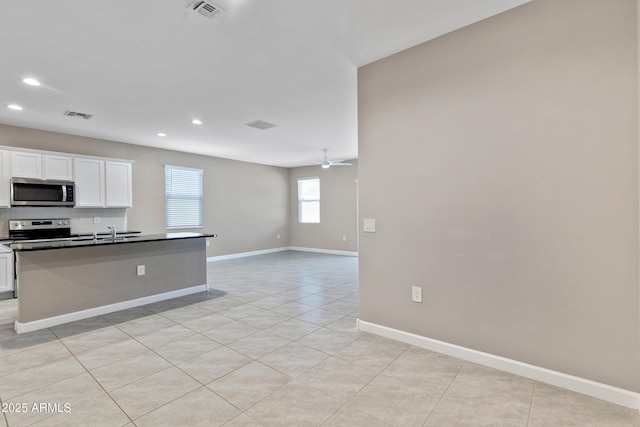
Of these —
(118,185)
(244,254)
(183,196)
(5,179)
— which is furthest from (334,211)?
(5,179)

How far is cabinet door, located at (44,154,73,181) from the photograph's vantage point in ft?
15.6

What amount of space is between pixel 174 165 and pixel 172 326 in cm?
457

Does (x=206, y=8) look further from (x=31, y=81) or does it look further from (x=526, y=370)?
(x=526, y=370)

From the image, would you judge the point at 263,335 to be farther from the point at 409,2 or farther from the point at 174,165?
the point at 174,165

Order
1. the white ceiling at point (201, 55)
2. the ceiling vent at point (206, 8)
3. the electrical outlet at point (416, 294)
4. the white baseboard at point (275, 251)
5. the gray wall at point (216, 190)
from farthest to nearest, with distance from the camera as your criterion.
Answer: the white baseboard at point (275, 251) → the gray wall at point (216, 190) → the electrical outlet at point (416, 294) → the white ceiling at point (201, 55) → the ceiling vent at point (206, 8)

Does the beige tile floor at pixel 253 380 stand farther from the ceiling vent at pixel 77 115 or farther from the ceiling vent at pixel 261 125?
the ceiling vent at pixel 261 125

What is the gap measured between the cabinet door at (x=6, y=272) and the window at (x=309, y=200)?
21.4 feet

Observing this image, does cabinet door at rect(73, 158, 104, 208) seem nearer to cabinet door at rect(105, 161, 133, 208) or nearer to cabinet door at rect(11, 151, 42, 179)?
cabinet door at rect(105, 161, 133, 208)

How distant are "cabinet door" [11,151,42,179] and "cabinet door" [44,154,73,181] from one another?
0.08m

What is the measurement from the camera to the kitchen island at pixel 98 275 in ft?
10.2

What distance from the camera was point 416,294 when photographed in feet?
8.84

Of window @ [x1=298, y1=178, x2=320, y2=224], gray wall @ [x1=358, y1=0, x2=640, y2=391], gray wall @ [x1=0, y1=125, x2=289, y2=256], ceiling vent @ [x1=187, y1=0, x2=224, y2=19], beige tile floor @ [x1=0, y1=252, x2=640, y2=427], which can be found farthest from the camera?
window @ [x1=298, y1=178, x2=320, y2=224]

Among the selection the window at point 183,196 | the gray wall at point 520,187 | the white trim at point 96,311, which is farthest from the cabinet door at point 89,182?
the gray wall at point 520,187

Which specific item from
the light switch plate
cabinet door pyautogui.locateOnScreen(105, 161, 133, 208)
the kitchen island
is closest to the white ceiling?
cabinet door pyautogui.locateOnScreen(105, 161, 133, 208)
